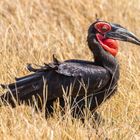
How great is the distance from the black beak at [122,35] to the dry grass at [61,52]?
0.46 m

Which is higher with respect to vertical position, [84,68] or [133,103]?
[84,68]

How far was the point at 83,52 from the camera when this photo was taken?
7.16m

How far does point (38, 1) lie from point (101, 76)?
330 cm

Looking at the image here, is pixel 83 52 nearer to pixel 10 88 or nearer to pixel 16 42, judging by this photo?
pixel 16 42

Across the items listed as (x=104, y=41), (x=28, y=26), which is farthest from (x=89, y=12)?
(x=104, y=41)

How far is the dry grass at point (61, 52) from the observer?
4.57 metres

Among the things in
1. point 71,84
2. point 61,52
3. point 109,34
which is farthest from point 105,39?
point 61,52

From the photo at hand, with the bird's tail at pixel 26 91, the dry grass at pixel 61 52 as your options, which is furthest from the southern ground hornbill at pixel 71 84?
the dry grass at pixel 61 52

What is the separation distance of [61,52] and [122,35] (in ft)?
5.30

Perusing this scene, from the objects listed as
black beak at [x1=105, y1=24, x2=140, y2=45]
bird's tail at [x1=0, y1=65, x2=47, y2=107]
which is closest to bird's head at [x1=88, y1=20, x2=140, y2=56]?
black beak at [x1=105, y1=24, x2=140, y2=45]

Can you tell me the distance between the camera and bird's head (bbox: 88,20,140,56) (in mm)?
5254

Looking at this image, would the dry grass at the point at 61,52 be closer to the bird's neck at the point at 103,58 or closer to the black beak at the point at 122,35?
the bird's neck at the point at 103,58

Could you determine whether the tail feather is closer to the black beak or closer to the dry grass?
the dry grass

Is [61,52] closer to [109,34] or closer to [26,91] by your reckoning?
[109,34]
